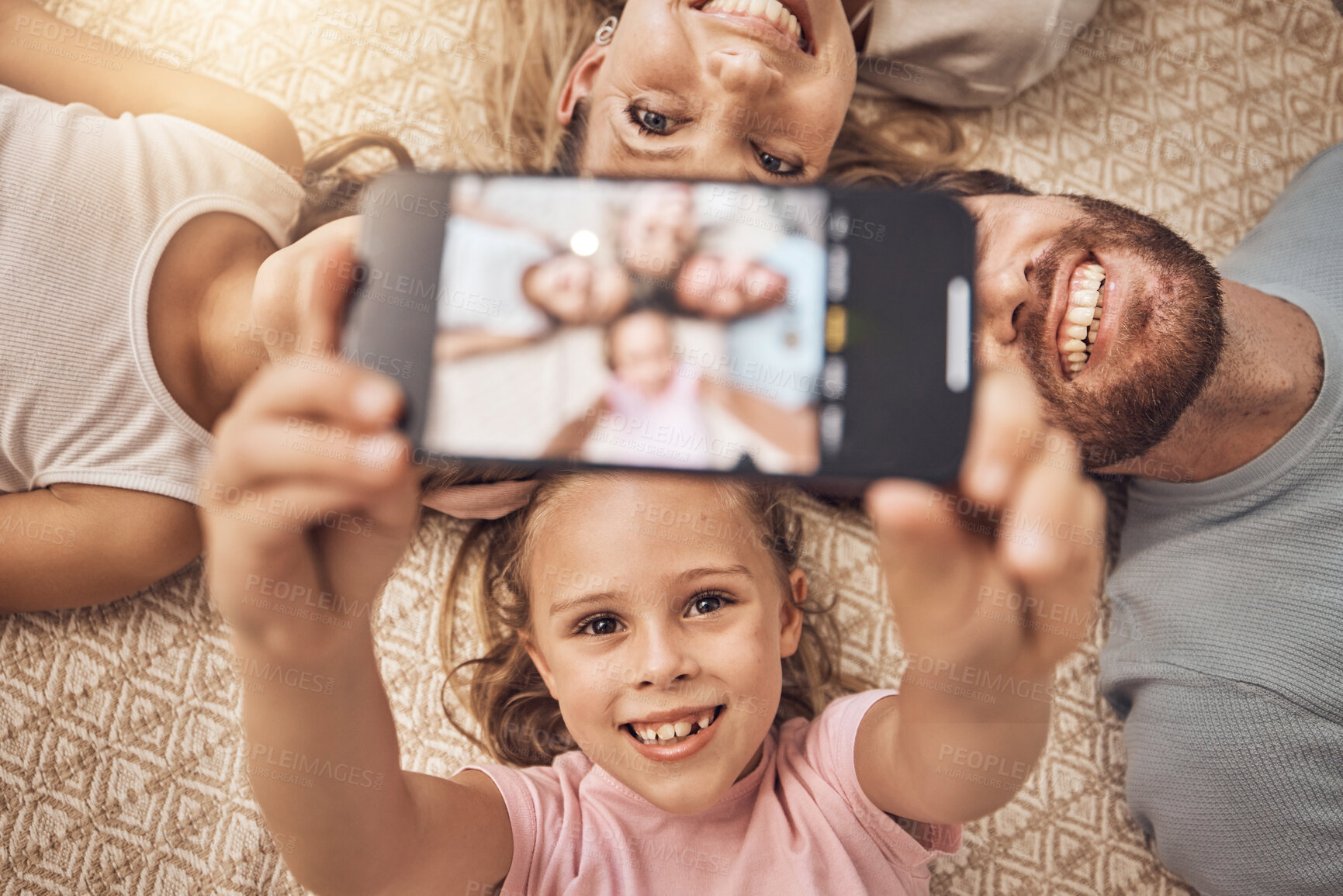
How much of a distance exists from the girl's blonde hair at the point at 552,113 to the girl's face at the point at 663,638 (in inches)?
17.9

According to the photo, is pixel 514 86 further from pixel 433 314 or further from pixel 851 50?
pixel 433 314

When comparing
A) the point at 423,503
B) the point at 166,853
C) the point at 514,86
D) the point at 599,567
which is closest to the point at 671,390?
the point at 599,567

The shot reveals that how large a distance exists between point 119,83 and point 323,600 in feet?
2.42

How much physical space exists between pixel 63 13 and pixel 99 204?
1.05ft

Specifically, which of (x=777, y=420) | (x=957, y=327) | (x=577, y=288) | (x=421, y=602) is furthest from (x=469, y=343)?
(x=421, y=602)

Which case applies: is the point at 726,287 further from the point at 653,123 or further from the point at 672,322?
the point at 653,123

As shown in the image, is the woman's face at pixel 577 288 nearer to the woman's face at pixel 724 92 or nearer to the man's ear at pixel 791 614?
the woman's face at pixel 724 92

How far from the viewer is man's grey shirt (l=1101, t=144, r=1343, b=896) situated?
0.65 metres

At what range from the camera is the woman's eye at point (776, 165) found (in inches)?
26.9

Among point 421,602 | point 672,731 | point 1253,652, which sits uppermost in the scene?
point 1253,652

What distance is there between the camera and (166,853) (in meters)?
0.70

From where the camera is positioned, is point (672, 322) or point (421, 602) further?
point (421, 602)

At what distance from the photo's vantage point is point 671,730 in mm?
598

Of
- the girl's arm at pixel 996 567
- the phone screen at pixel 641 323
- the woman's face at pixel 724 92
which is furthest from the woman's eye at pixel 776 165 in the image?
the girl's arm at pixel 996 567
